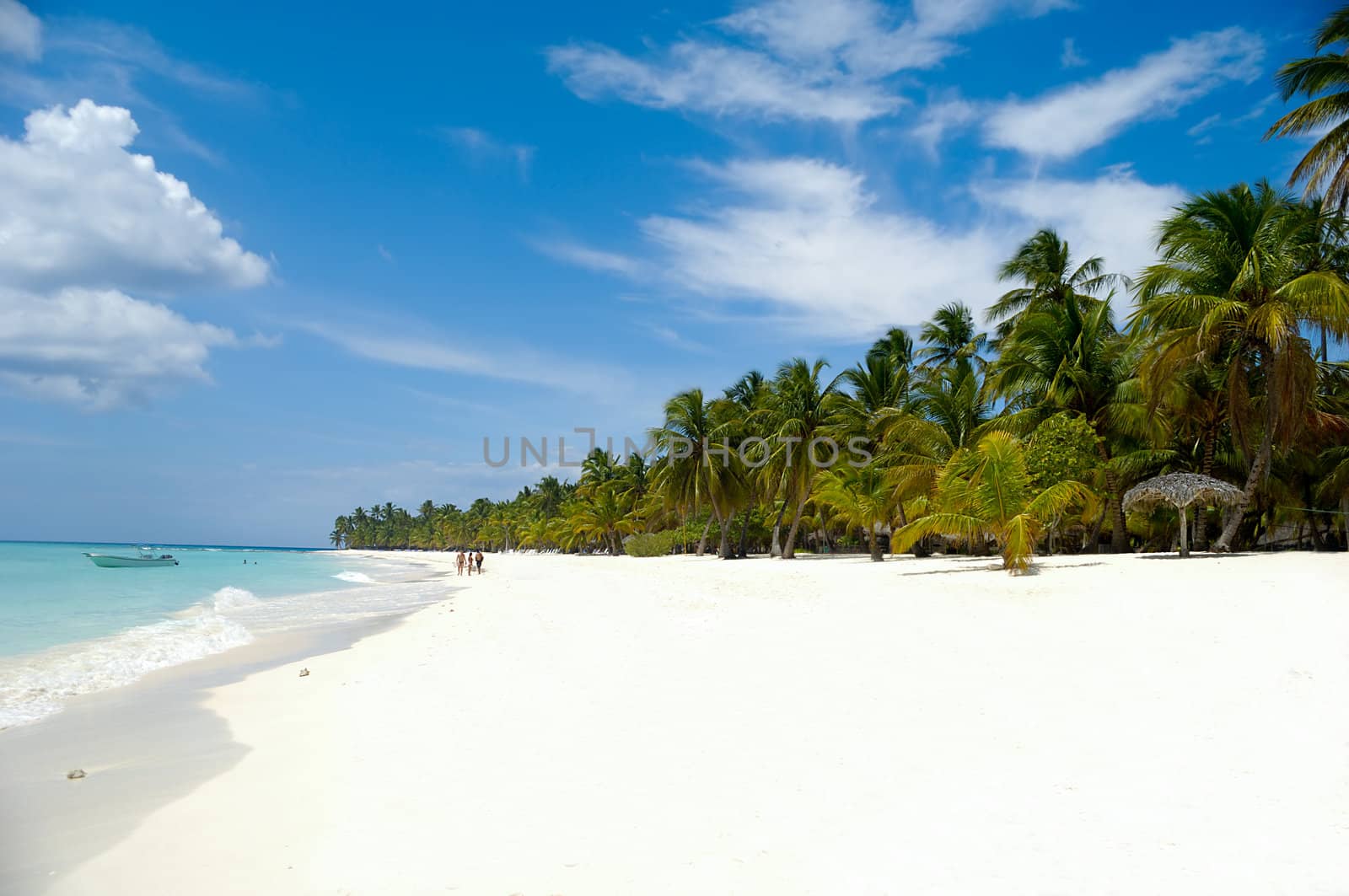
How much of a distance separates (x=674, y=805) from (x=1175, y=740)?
3.58 m

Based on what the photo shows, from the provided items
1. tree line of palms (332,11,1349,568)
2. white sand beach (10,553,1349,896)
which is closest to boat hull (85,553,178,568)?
tree line of palms (332,11,1349,568)

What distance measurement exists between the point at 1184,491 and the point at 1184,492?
0.03 meters

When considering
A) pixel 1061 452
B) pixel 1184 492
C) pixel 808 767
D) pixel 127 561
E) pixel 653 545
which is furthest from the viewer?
pixel 127 561

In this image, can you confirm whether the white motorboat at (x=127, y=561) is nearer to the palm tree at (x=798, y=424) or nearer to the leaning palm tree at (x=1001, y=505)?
the palm tree at (x=798, y=424)

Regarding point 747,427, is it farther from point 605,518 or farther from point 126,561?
point 126,561

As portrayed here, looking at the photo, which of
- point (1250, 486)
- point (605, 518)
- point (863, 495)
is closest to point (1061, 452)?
point (1250, 486)

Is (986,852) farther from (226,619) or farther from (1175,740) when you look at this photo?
(226,619)

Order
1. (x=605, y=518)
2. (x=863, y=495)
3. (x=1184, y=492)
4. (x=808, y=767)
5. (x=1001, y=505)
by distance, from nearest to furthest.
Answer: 1. (x=808, y=767)
2. (x=1184, y=492)
3. (x=1001, y=505)
4. (x=863, y=495)
5. (x=605, y=518)

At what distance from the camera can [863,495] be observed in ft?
79.3

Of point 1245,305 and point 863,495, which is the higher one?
point 1245,305

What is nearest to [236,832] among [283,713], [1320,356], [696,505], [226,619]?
[283,713]

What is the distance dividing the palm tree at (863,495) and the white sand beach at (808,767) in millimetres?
13789

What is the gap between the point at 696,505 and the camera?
120 ft

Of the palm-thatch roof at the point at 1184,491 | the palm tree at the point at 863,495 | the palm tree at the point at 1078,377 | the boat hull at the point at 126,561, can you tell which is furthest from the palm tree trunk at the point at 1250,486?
the boat hull at the point at 126,561
